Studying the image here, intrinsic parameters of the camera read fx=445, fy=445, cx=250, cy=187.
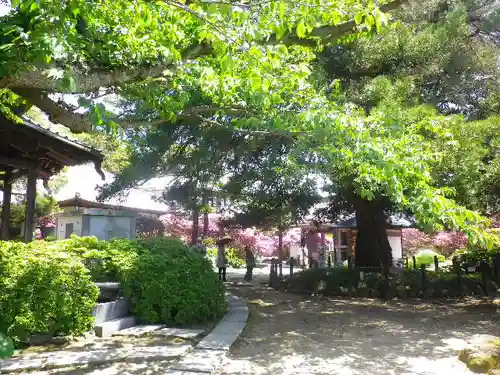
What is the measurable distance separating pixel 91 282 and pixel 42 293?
0.74 metres

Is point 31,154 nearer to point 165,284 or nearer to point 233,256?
point 165,284

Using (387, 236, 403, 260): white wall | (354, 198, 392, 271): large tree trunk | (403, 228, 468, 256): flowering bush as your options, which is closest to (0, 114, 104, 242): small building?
(354, 198, 392, 271): large tree trunk

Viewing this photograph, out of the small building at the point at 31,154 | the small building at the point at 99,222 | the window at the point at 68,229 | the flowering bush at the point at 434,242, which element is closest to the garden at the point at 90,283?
the small building at the point at 31,154

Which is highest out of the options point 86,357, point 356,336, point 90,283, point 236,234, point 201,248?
point 236,234

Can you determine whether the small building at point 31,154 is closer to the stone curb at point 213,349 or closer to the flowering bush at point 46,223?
the stone curb at point 213,349

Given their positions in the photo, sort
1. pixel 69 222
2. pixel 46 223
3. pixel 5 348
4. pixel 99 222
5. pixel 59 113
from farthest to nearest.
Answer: pixel 46 223 < pixel 69 222 < pixel 99 222 < pixel 59 113 < pixel 5 348

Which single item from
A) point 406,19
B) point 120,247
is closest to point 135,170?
point 120,247

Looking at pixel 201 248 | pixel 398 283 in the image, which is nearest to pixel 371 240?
pixel 398 283

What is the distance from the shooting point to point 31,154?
9.63 m

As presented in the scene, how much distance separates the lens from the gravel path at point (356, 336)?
583 centimetres

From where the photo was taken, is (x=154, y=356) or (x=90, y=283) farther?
(x=90, y=283)

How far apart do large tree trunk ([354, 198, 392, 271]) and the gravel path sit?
3.89m

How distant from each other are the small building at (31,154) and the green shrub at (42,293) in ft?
10.1

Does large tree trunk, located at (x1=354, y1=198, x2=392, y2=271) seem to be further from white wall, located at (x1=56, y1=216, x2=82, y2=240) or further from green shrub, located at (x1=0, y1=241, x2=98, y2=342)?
green shrub, located at (x1=0, y1=241, x2=98, y2=342)
